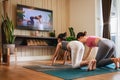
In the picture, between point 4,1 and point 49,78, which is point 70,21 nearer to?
point 4,1

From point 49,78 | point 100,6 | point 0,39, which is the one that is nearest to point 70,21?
point 100,6

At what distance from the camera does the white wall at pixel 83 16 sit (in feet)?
19.2

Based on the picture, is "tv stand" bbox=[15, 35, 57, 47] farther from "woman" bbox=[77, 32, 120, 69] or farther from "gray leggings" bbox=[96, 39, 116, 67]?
"gray leggings" bbox=[96, 39, 116, 67]

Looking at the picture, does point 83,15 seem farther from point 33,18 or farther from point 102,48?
point 102,48

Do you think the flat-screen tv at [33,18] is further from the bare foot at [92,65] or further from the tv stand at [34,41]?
the bare foot at [92,65]

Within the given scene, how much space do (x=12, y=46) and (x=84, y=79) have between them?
266 cm

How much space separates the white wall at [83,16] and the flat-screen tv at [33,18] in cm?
97

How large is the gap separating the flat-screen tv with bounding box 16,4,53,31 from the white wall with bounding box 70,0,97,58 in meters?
0.97

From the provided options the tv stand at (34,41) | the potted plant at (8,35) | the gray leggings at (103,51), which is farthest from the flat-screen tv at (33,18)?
the gray leggings at (103,51)

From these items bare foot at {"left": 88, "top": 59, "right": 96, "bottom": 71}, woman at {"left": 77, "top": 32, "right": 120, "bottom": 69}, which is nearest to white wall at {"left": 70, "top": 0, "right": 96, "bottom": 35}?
woman at {"left": 77, "top": 32, "right": 120, "bottom": 69}

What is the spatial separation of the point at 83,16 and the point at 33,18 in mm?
1837

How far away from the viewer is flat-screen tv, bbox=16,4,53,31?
211 inches

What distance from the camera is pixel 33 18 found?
224 inches

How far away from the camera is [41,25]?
5844mm
